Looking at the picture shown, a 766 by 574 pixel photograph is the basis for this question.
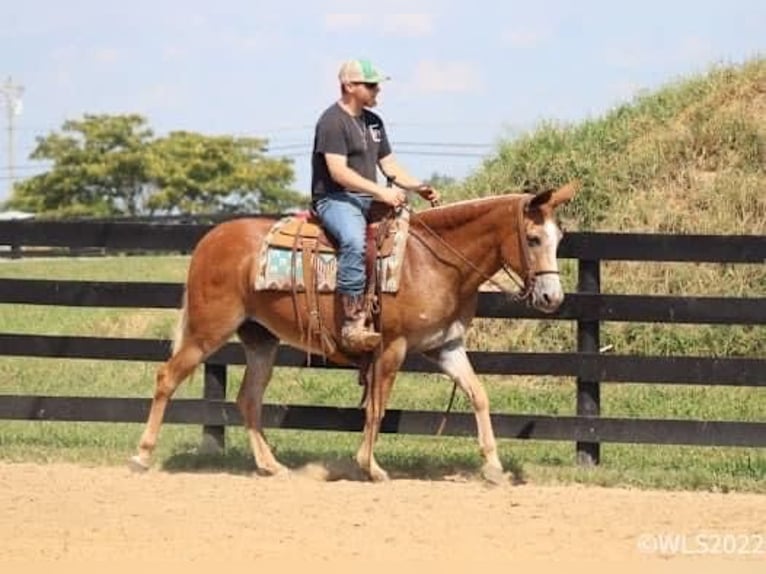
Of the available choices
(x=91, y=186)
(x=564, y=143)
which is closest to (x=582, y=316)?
(x=564, y=143)

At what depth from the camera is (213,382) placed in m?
10.1

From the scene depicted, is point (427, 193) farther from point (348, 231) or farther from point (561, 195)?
point (561, 195)

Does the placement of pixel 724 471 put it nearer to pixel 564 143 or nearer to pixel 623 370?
pixel 623 370

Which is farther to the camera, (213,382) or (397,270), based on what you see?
(213,382)

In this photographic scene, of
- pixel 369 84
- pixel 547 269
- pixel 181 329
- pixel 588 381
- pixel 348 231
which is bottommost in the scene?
pixel 588 381

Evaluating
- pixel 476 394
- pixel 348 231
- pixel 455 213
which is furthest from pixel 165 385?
pixel 455 213

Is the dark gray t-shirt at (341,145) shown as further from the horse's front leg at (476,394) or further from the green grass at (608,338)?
the green grass at (608,338)

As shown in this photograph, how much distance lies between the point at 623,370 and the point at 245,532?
336 cm

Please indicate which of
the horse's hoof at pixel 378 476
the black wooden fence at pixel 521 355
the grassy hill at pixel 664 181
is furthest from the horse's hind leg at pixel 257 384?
the grassy hill at pixel 664 181

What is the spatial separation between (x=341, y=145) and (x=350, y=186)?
0.29m

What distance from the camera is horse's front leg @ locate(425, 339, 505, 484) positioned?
8836 mm

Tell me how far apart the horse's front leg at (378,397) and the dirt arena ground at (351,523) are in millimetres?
137

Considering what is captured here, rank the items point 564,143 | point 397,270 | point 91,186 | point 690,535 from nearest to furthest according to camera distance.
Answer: point 690,535
point 397,270
point 564,143
point 91,186

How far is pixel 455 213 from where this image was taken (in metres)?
8.99
